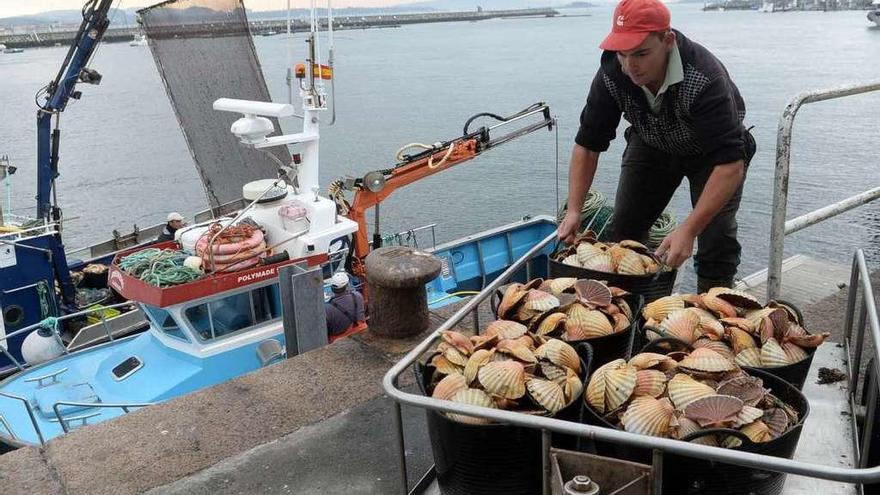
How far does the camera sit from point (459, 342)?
2.87 metres

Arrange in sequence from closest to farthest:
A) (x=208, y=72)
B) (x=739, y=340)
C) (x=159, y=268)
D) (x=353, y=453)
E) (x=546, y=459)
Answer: (x=546, y=459) < (x=739, y=340) < (x=353, y=453) < (x=159, y=268) < (x=208, y=72)

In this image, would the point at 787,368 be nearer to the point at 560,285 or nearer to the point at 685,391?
the point at 685,391

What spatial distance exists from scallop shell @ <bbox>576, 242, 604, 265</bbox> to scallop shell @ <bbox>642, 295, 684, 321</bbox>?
45cm

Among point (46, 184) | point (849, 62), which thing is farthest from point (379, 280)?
point (849, 62)

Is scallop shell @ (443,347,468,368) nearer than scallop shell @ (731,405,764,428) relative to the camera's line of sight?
No

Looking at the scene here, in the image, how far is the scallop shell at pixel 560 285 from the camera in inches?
126

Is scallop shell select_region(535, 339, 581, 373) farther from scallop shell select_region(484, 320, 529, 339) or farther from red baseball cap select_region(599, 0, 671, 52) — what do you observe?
red baseball cap select_region(599, 0, 671, 52)

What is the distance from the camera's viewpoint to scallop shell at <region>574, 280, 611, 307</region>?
3.04m

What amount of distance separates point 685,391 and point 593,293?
70 cm

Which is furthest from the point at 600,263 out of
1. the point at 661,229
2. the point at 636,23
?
the point at 661,229

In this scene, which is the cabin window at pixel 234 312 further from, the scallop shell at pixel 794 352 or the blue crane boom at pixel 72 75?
the scallop shell at pixel 794 352

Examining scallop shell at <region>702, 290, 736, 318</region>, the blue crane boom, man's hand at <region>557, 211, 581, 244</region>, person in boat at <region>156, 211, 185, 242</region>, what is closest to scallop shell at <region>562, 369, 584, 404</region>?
scallop shell at <region>702, 290, 736, 318</region>

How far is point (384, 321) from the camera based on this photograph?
16.6 feet

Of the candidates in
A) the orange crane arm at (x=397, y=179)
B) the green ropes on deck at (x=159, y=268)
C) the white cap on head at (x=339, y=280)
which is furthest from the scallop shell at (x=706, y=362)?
the orange crane arm at (x=397, y=179)
